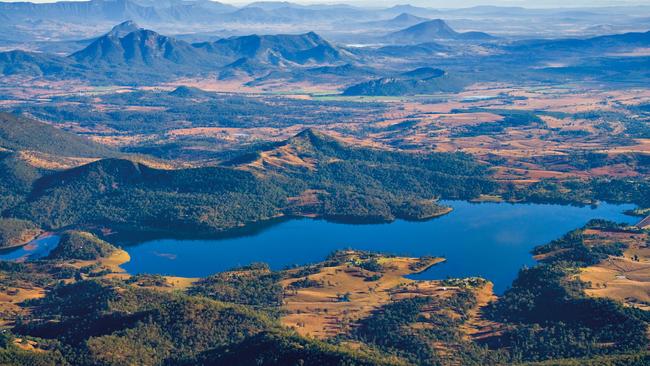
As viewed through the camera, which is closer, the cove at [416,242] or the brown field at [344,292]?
the brown field at [344,292]

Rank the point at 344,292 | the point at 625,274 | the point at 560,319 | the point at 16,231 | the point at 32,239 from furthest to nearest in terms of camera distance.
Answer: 1. the point at 32,239
2. the point at 16,231
3. the point at 625,274
4. the point at 344,292
5. the point at 560,319

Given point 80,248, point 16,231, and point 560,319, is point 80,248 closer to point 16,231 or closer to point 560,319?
point 16,231

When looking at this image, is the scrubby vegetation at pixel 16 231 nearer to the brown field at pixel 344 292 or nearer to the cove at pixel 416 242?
the cove at pixel 416 242

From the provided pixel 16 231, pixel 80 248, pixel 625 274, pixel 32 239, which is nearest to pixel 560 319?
pixel 625 274

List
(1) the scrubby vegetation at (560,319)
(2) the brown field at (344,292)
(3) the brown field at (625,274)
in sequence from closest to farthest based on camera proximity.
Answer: (1) the scrubby vegetation at (560,319) < (2) the brown field at (344,292) < (3) the brown field at (625,274)

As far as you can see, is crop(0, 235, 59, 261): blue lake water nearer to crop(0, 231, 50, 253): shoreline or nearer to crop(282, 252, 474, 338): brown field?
crop(0, 231, 50, 253): shoreline

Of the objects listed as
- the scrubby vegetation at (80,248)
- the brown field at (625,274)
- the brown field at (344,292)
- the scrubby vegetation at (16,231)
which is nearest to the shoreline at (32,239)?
the scrubby vegetation at (16,231)

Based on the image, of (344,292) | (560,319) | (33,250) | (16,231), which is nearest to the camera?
(560,319)

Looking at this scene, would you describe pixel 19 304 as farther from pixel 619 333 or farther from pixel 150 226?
pixel 619 333

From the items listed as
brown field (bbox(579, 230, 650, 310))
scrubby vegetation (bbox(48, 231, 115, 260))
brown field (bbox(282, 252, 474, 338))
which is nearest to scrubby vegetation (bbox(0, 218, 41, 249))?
scrubby vegetation (bbox(48, 231, 115, 260))
